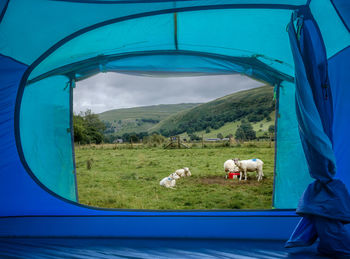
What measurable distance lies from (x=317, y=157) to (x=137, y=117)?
6.72m

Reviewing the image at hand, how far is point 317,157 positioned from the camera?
1.69m

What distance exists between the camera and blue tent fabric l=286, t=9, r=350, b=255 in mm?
1629

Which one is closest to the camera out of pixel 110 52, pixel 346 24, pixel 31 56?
pixel 346 24

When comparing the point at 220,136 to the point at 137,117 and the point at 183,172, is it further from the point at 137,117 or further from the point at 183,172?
the point at 137,117

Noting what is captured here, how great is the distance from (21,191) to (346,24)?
94.9 inches

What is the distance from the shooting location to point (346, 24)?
2.03 meters

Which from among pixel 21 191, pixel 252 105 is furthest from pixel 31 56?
pixel 252 105

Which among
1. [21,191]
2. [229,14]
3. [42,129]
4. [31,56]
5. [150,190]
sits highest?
[229,14]

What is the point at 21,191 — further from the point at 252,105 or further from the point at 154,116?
the point at 252,105

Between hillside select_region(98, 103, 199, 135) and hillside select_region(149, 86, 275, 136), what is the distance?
0.51ft

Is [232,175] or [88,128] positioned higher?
[88,128]

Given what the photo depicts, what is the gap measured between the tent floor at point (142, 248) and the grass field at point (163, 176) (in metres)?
2.49

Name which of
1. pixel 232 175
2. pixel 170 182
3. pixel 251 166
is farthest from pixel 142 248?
pixel 232 175

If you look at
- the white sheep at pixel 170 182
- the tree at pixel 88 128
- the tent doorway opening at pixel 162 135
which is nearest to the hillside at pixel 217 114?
the tent doorway opening at pixel 162 135
